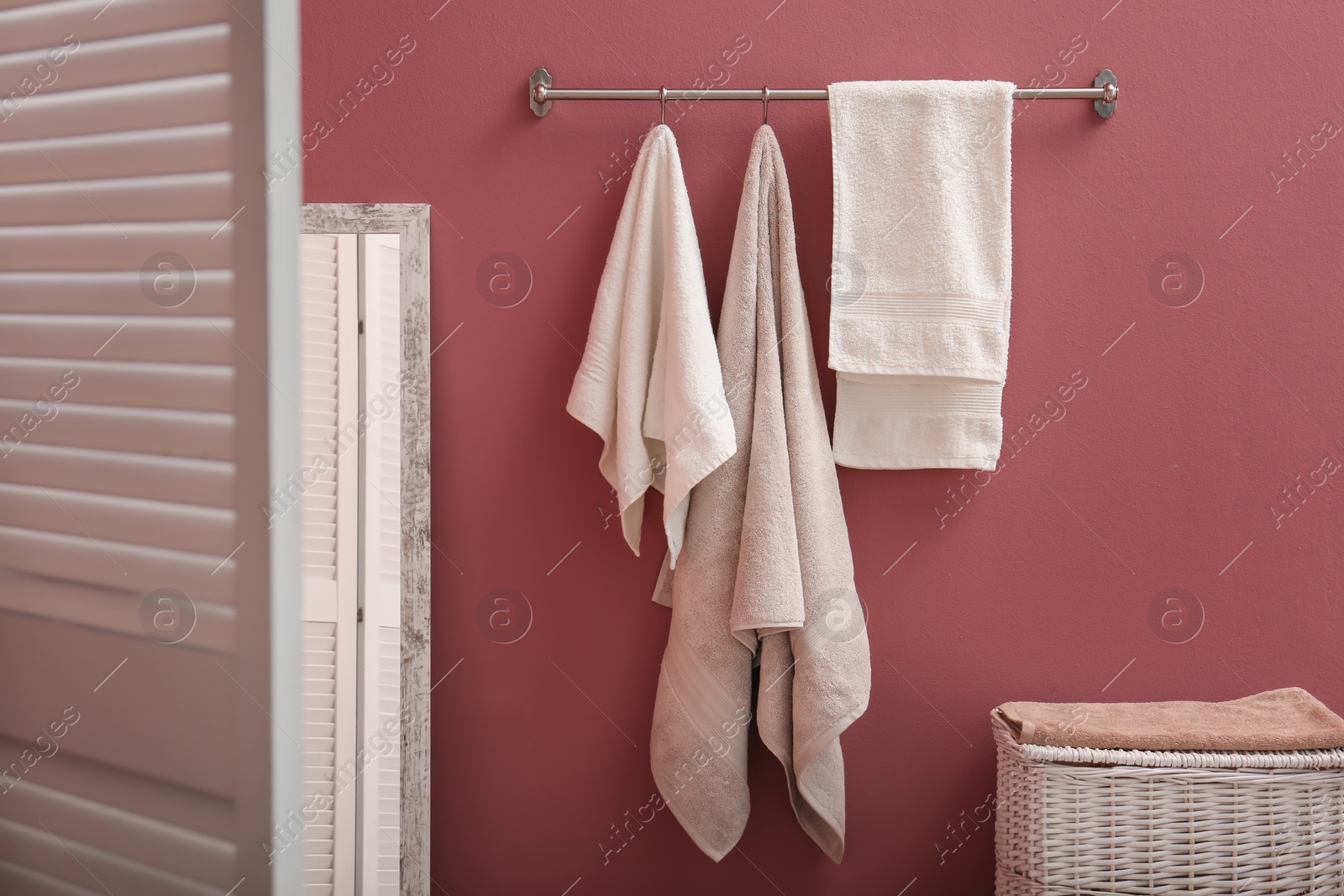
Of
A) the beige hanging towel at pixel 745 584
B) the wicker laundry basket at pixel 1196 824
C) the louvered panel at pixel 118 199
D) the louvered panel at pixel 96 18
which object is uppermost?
the louvered panel at pixel 96 18

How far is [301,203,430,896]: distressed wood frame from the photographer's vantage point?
4.35 feet

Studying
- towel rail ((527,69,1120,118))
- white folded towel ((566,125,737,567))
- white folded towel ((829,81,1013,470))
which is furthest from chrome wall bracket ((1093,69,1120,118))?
white folded towel ((566,125,737,567))

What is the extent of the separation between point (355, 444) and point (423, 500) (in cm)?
14

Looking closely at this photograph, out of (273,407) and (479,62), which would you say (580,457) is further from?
(273,407)

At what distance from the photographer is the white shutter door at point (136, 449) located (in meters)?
0.35

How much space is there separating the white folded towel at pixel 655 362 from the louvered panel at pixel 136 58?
32.8 inches

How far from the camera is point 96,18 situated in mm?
365

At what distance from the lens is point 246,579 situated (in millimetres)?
374

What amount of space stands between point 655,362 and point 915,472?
1.48 ft

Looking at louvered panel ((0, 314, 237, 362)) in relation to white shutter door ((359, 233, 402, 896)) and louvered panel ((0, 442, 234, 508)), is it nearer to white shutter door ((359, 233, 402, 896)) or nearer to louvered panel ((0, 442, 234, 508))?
louvered panel ((0, 442, 234, 508))

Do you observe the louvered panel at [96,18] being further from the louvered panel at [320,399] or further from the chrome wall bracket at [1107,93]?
the chrome wall bracket at [1107,93]

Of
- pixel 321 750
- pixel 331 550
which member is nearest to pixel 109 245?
pixel 331 550

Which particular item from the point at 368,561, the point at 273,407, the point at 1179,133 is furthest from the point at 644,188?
the point at 273,407

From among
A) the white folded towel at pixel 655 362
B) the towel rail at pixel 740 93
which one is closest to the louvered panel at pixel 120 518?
the white folded towel at pixel 655 362
